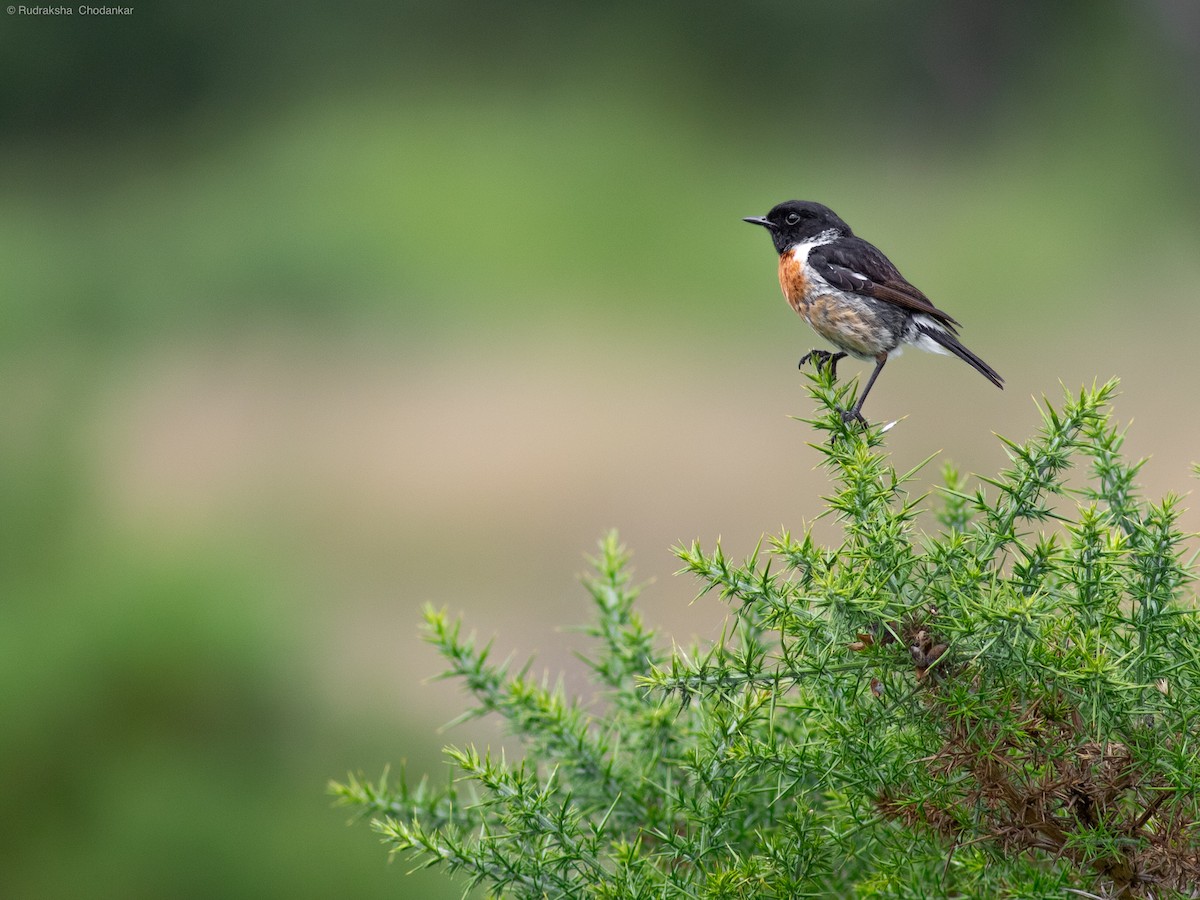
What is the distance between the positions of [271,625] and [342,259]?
17.5 feet

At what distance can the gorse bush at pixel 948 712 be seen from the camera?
756mm

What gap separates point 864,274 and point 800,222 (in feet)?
0.67

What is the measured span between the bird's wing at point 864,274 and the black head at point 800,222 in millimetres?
61

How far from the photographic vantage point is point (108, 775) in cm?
244

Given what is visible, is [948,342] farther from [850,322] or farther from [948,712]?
[948,712]

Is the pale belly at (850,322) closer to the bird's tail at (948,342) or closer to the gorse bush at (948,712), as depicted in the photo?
the bird's tail at (948,342)

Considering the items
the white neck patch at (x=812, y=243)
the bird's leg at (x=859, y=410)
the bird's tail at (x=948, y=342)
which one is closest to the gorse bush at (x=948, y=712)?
the bird's leg at (x=859, y=410)

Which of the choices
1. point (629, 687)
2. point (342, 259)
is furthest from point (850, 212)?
point (629, 687)

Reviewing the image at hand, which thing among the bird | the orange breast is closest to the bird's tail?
the bird

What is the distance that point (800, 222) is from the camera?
1.97 meters

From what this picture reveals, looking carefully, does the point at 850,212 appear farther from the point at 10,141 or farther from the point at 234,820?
the point at 234,820

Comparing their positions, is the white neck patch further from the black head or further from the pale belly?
the pale belly

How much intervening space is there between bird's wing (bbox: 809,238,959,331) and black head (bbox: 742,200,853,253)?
61 millimetres

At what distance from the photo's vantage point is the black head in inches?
76.4
